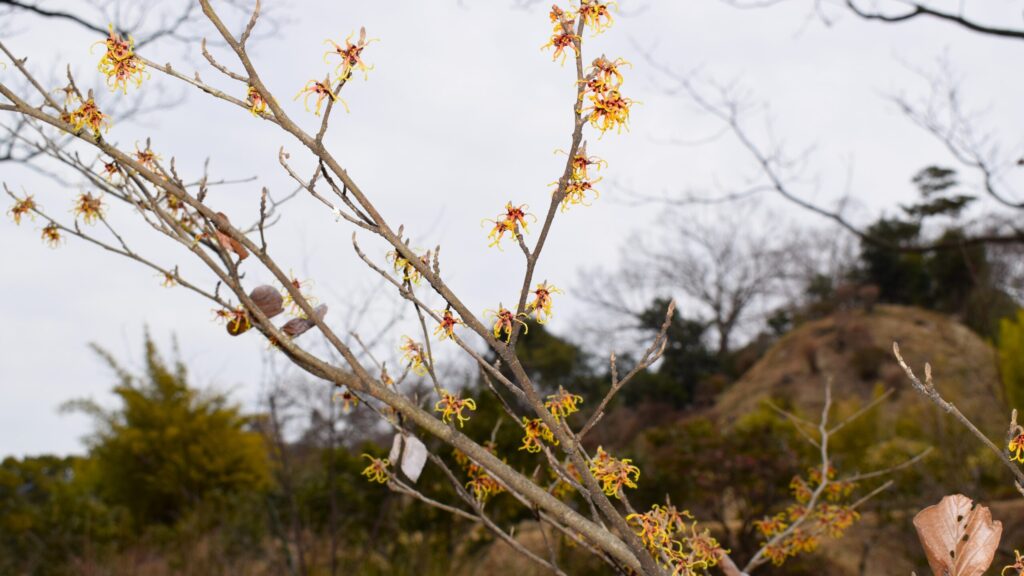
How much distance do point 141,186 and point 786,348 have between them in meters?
22.9

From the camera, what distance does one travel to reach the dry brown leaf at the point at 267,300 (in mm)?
1177

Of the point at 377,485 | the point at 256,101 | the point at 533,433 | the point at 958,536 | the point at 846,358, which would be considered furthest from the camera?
the point at 846,358

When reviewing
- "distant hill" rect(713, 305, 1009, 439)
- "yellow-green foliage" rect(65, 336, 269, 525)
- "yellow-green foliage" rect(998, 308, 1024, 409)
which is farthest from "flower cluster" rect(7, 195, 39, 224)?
"distant hill" rect(713, 305, 1009, 439)

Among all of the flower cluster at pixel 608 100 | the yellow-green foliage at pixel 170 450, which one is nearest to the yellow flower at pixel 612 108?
the flower cluster at pixel 608 100

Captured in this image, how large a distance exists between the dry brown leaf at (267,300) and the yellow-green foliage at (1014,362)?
1225 centimetres

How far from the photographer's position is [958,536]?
0.86 meters

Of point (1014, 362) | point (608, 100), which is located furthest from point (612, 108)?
point (1014, 362)

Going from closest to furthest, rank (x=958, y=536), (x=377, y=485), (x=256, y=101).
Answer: (x=958, y=536) < (x=256, y=101) < (x=377, y=485)

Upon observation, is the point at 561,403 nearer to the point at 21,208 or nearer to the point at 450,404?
the point at 450,404

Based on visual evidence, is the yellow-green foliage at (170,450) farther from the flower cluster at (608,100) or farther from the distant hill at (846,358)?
the distant hill at (846,358)

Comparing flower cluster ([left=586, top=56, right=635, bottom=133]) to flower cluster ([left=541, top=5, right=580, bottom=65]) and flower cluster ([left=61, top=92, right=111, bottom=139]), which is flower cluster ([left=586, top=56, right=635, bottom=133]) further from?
flower cluster ([left=61, top=92, right=111, bottom=139])

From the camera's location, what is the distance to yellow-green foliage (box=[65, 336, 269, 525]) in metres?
9.98

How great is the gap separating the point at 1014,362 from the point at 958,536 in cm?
1327

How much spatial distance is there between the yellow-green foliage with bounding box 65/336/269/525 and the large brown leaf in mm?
9519
